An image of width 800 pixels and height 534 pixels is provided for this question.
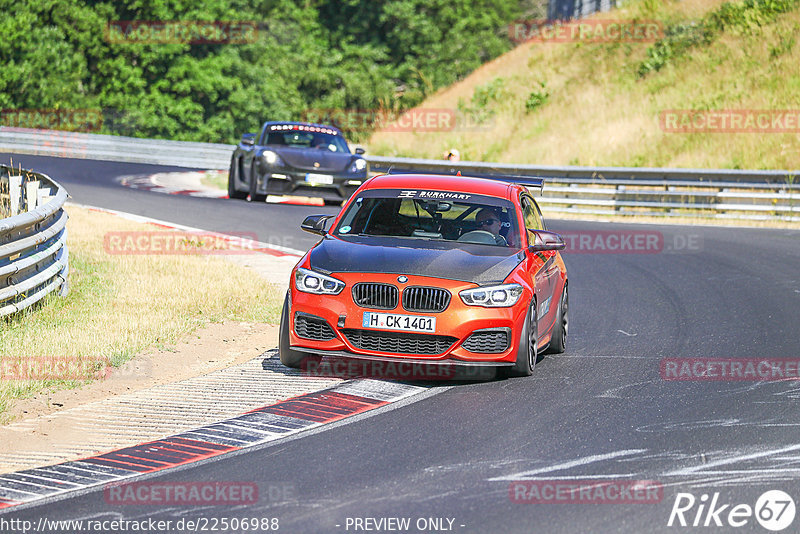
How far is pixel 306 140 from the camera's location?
75.4 ft

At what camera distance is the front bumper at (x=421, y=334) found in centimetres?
837

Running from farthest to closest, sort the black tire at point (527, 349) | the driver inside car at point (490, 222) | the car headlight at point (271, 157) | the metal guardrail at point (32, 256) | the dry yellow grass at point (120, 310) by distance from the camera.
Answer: the car headlight at point (271, 157) → the metal guardrail at point (32, 256) → the driver inside car at point (490, 222) → the dry yellow grass at point (120, 310) → the black tire at point (527, 349)

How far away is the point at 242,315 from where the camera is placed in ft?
38.5

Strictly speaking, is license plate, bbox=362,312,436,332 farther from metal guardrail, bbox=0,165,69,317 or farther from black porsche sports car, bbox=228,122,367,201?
black porsche sports car, bbox=228,122,367,201

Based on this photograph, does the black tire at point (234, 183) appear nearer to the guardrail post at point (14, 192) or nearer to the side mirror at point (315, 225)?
the guardrail post at point (14, 192)

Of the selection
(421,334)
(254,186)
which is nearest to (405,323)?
(421,334)

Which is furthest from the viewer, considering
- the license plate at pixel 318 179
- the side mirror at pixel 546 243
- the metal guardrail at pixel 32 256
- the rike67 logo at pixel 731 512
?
the license plate at pixel 318 179

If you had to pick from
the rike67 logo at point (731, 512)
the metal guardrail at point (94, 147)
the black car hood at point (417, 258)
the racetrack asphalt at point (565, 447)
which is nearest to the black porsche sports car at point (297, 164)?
the racetrack asphalt at point (565, 447)

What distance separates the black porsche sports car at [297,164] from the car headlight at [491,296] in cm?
1336

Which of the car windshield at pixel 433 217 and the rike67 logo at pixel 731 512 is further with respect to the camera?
the car windshield at pixel 433 217

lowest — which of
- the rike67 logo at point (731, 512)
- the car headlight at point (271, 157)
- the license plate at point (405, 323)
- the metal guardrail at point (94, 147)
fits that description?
the metal guardrail at point (94, 147)

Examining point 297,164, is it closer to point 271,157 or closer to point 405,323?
point 271,157

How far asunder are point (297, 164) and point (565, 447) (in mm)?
15538

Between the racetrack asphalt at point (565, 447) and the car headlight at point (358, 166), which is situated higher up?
the racetrack asphalt at point (565, 447)
